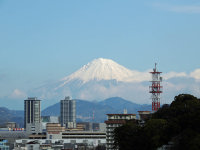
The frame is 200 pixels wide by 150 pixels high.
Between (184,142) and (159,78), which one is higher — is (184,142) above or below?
below

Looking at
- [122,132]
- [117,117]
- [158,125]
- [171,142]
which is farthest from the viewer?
[117,117]

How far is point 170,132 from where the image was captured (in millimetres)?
105375

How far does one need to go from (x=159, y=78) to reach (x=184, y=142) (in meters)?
73.5

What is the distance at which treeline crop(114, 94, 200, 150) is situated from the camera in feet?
319

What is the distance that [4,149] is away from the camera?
18912cm

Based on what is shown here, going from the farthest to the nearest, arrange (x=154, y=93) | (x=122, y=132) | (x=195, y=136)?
(x=154, y=93), (x=122, y=132), (x=195, y=136)

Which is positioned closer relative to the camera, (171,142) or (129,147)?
(171,142)

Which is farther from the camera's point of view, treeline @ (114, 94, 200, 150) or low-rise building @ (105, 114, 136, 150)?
low-rise building @ (105, 114, 136, 150)

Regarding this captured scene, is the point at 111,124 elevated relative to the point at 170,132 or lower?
elevated

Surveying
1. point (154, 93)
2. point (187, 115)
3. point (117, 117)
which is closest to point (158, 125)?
point (187, 115)

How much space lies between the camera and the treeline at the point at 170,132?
319 feet

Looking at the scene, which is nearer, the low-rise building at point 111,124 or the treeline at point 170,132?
the treeline at point 170,132

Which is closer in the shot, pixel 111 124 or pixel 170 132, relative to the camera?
pixel 170 132

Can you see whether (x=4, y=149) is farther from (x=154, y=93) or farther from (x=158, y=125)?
(x=158, y=125)
